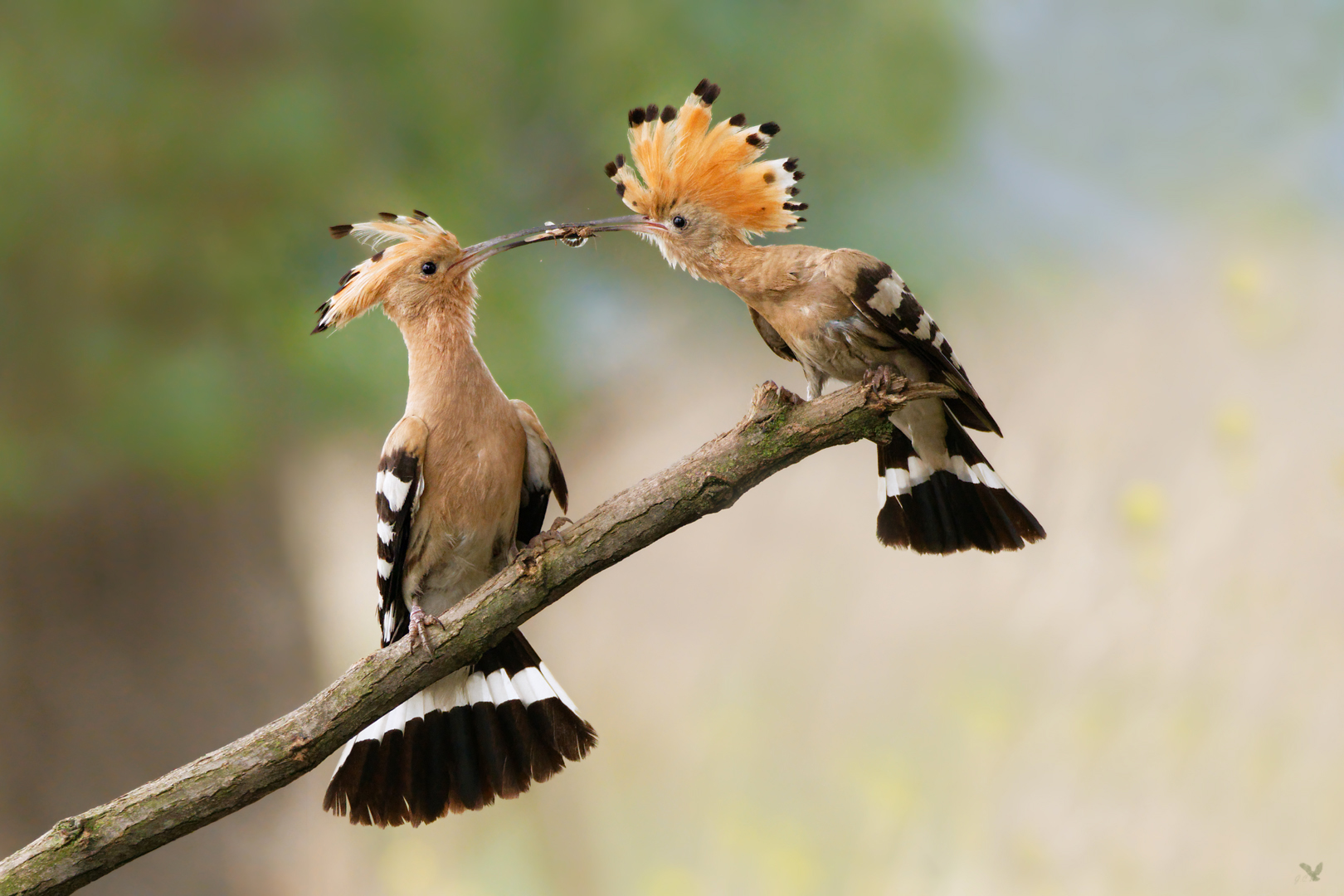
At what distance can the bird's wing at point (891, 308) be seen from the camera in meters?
1.40

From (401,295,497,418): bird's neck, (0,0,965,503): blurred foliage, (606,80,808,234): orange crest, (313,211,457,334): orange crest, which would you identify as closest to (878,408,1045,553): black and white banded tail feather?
(606,80,808,234): orange crest

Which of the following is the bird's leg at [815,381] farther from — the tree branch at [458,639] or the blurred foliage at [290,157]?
the blurred foliage at [290,157]

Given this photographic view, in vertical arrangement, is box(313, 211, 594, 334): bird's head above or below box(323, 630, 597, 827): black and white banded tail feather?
above

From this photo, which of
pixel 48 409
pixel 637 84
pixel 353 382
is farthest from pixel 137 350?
pixel 637 84

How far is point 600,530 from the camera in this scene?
1.31 meters

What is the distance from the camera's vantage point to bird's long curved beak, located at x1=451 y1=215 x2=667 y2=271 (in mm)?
1456

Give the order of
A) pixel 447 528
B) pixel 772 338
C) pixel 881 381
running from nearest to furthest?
pixel 881 381
pixel 447 528
pixel 772 338

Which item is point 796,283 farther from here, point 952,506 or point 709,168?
point 952,506

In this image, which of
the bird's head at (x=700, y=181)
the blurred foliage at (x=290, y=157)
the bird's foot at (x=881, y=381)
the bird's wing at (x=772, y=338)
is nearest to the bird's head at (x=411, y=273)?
the bird's head at (x=700, y=181)

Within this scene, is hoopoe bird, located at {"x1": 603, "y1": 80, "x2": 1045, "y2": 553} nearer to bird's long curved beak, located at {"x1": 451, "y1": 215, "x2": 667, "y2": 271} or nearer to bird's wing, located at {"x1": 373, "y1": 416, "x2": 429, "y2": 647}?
bird's long curved beak, located at {"x1": 451, "y1": 215, "x2": 667, "y2": 271}

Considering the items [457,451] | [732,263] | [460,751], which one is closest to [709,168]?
[732,263]

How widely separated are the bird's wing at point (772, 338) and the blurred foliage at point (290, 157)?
3.53 feet

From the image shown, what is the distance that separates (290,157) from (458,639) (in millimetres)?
1619

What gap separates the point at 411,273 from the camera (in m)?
1.51
